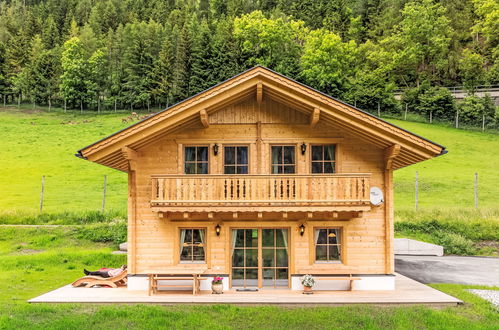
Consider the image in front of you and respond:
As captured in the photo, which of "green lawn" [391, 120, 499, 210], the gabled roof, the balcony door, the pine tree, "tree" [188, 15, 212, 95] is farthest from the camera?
the pine tree

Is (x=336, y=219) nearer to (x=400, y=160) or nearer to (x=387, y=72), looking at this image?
(x=400, y=160)

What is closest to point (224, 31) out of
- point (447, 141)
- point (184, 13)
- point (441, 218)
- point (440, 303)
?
point (184, 13)

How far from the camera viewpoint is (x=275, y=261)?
13648mm

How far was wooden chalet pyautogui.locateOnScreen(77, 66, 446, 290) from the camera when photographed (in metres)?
12.7

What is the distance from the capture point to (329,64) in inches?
2398

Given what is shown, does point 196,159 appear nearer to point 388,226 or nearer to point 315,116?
point 315,116

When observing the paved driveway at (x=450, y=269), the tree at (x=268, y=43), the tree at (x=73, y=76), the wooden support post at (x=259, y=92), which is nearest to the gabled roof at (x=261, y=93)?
the wooden support post at (x=259, y=92)

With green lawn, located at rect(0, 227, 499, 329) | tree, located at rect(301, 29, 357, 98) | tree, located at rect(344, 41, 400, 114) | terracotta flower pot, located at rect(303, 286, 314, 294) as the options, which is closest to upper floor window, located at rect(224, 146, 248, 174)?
terracotta flower pot, located at rect(303, 286, 314, 294)

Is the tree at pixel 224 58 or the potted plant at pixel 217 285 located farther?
the tree at pixel 224 58

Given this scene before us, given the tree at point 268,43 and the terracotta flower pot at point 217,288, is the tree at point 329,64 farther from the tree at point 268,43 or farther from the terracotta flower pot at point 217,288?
the terracotta flower pot at point 217,288

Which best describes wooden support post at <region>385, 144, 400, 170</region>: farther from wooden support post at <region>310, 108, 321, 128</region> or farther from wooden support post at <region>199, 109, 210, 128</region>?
wooden support post at <region>199, 109, 210, 128</region>

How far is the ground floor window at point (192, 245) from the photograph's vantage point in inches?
539

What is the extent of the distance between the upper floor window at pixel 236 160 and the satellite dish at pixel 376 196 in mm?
4282

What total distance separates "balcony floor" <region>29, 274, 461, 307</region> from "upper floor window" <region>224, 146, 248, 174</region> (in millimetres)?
3990
